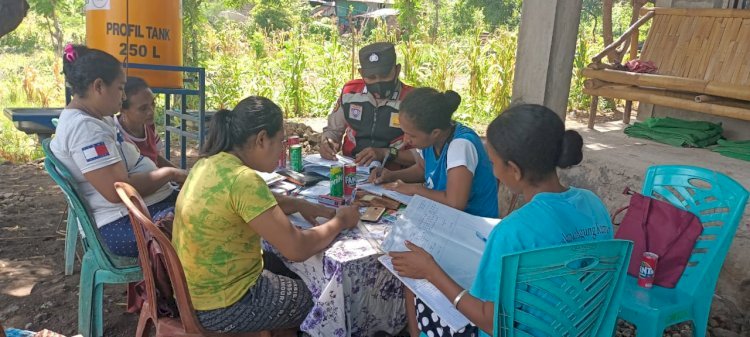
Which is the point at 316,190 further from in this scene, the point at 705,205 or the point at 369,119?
the point at 705,205

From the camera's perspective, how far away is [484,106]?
338 inches

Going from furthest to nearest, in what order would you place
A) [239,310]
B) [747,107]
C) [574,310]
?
[747,107], [239,310], [574,310]

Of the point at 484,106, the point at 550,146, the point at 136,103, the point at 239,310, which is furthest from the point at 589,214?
the point at 484,106

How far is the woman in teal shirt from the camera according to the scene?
63.4 inches

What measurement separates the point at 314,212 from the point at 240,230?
0.38 meters

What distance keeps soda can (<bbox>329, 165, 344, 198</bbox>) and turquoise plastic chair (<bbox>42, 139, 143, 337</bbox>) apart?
1.05 m

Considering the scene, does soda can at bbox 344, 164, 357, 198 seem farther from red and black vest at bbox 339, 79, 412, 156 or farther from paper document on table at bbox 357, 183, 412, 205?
red and black vest at bbox 339, 79, 412, 156

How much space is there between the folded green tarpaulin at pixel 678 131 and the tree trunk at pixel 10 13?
18.6 ft

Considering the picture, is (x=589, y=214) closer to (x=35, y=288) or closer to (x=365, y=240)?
(x=365, y=240)

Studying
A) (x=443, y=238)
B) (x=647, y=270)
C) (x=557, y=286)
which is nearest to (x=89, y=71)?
(x=443, y=238)

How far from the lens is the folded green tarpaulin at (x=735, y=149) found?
16.0ft

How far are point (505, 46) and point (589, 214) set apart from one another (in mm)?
7252

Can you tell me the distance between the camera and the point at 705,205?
2.61 meters

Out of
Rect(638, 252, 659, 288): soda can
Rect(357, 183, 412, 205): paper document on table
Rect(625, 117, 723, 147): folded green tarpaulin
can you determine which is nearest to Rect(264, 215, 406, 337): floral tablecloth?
Answer: Rect(357, 183, 412, 205): paper document on table
